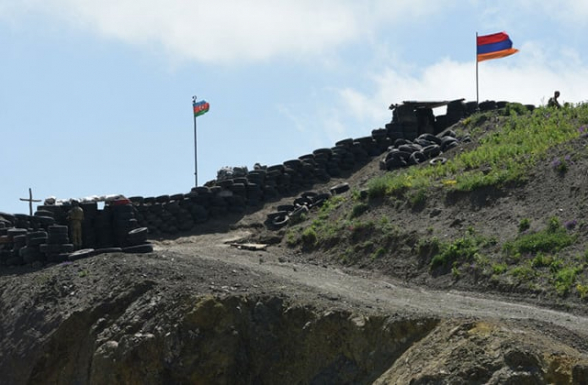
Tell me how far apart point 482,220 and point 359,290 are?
506cm

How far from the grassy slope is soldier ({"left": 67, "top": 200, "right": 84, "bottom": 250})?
521 centimetres

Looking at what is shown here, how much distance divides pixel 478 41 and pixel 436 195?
1263 cm

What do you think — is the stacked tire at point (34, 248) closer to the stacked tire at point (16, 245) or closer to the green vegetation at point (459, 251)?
the stacked tire at point (16, 245)

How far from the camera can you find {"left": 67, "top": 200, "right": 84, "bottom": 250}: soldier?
27.2 meters

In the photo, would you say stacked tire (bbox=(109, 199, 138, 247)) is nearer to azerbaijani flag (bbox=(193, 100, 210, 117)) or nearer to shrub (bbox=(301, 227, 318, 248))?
shrub (bbox=(301, 227, 318, 248))

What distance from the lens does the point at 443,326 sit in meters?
13.9

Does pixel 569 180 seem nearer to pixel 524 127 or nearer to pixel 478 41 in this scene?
pixel 524 127

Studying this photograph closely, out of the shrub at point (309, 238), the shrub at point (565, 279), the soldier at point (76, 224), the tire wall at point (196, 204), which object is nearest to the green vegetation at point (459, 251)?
the shrub at point (565, 279)

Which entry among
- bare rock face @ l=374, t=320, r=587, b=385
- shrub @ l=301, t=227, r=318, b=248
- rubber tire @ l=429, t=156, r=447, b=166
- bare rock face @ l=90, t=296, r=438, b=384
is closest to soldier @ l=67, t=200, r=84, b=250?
shrub @ l=301, t=227, r=318, b=248

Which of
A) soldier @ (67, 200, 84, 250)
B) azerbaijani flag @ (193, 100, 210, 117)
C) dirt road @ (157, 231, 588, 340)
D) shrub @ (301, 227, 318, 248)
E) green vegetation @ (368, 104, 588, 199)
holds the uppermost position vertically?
azerbaijani flag @ (193, 100, 210, 117)

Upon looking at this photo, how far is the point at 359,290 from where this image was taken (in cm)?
2066

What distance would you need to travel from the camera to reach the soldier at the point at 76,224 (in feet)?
89.1

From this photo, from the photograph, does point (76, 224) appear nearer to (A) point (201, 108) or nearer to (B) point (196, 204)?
(B) point (196, 204)

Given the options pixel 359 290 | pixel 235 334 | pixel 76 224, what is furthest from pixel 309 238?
pixel 235 334
